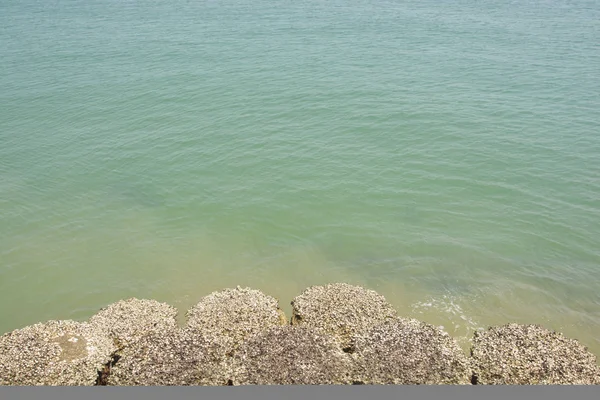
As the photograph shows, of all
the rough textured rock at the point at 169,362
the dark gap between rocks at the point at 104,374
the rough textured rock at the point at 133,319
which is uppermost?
the rough textured rock at the point at 169,362

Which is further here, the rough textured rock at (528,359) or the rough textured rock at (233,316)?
the rough textured rock at (233,316)

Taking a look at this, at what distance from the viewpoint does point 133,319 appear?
11.2 m

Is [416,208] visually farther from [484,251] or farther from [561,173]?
[561,173]

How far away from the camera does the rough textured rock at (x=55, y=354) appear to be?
30.8ft

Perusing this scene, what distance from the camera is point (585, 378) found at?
9164 mm

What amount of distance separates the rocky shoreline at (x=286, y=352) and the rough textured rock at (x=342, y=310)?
0.08 feet

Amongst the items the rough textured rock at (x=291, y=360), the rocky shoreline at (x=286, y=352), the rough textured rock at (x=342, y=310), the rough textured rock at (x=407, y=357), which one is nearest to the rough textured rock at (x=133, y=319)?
the rocky shoreline at (x=286, y=352)

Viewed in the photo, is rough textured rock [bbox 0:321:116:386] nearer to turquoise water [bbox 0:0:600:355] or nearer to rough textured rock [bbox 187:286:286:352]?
rough textured rock [bbox 187:286:286:352]

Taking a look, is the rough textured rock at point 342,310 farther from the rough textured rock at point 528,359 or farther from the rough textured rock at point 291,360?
the rough textured rock at point 528,359

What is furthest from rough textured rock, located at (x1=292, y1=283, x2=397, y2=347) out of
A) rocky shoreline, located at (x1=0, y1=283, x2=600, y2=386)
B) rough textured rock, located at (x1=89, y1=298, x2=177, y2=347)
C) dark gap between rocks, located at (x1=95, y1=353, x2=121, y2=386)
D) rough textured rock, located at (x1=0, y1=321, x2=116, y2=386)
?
rough textured rock, located at (x1=0, y1=321, x2=116, y2=386)

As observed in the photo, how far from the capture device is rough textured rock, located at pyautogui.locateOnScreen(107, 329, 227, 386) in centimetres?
921

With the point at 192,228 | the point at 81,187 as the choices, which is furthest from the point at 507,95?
the point at 81,187

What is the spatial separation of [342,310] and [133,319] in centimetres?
459

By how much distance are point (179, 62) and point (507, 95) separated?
1692cm
